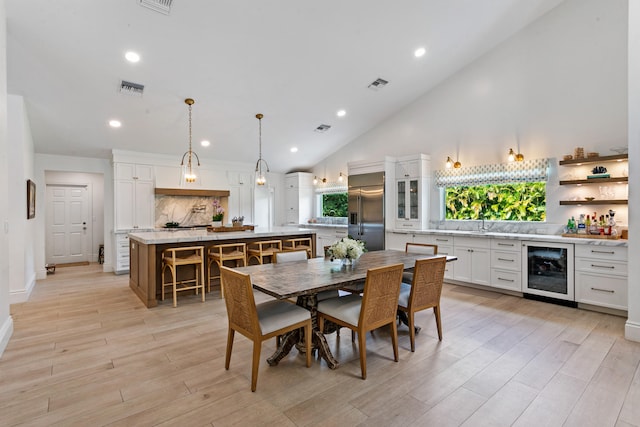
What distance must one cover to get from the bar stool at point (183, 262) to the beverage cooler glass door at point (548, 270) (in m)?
4.48

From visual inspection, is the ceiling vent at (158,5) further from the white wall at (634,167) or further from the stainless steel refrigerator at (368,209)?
the white wall at (634,167)

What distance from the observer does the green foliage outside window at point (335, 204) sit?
26.7ft

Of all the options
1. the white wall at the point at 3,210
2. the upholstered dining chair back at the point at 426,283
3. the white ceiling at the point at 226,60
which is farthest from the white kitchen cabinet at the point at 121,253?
the upholstered dining chair back at the point at 426,283

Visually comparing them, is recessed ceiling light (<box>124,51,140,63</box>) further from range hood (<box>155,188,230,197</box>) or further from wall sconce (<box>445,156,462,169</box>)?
wall sconce (<box>445,156,462,169</box>)

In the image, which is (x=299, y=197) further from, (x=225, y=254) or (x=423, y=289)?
(x=423, y=289)

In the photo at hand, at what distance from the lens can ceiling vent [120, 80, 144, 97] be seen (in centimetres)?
461

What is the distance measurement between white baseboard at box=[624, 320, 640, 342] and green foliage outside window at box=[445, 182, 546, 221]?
210cm

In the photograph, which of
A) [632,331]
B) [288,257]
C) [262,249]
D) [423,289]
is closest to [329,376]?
[423,289]

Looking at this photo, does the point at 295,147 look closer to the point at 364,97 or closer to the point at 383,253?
the point at 364,97

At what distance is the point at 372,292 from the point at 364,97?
4.47 metres

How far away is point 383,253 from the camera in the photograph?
3.94 m

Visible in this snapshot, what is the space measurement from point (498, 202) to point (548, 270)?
152 centimetres

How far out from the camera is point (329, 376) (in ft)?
8.07

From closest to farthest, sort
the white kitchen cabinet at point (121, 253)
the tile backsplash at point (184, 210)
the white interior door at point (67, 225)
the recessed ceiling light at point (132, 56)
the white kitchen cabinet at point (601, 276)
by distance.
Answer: the white kitchen cabinet at point (601, 276), the recessed ceiling light at point (132, 56), the white kitchen cabinet at point (121, 253), the tile backsplash at point (184, 210), the white interior door at point (67, 225)
